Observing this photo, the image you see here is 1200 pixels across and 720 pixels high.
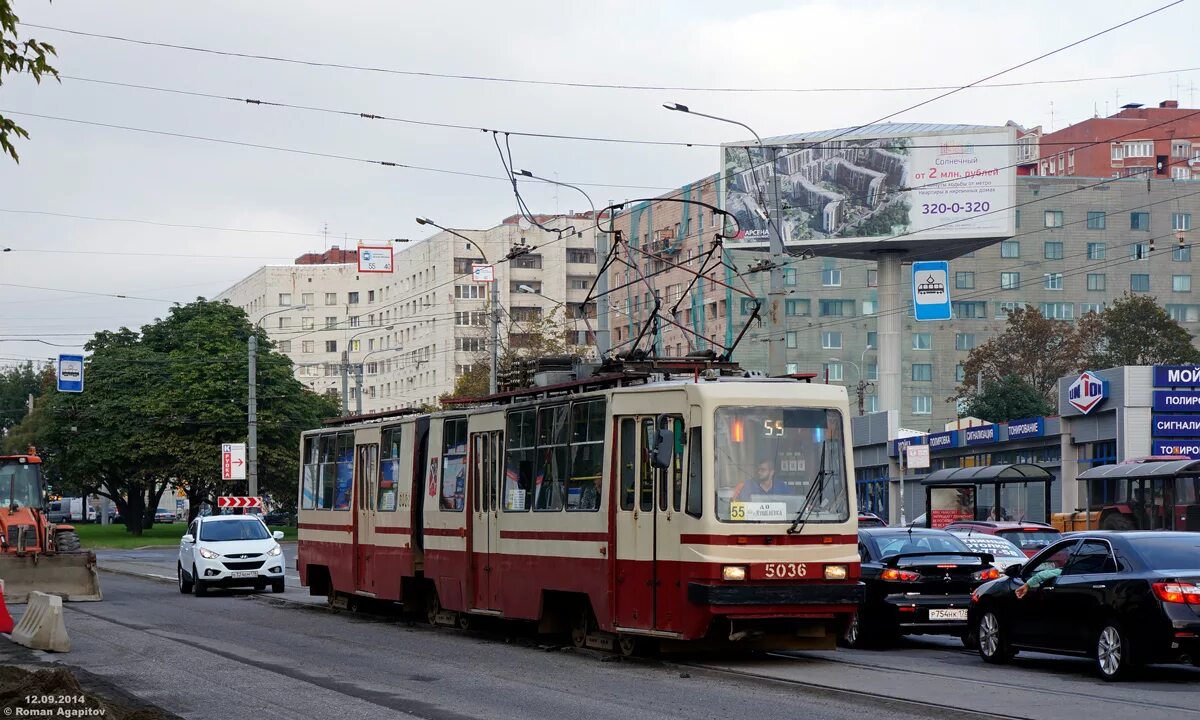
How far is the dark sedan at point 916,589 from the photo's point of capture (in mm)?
18844

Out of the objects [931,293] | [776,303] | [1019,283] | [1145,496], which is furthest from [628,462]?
[1019,283]

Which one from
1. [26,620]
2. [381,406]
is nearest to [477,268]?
[26,620]

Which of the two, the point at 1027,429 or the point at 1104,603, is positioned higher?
the point at 1027,429

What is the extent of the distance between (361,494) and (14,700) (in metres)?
13.8

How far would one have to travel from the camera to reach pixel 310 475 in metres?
28.7

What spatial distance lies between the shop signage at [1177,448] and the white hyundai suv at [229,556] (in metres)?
26.2

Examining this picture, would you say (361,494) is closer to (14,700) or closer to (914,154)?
(14,700)

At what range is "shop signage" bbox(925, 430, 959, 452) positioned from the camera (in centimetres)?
5917

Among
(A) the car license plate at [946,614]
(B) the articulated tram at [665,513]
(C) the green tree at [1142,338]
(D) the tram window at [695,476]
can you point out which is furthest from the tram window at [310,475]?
(C) the green tree at [1142,338]

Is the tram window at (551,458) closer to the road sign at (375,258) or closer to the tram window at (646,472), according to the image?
the tram window at (646,472)

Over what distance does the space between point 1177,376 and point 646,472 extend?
35.2 meters

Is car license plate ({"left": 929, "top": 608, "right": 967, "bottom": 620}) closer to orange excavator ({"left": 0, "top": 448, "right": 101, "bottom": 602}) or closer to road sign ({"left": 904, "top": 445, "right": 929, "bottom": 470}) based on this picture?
orange excavator ({"left": 0, "top": 448, "right": 101, "bottom": 602})

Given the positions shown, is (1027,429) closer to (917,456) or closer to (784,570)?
(917,456)

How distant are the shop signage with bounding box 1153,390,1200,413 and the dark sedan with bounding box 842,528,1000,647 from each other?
30.6m
